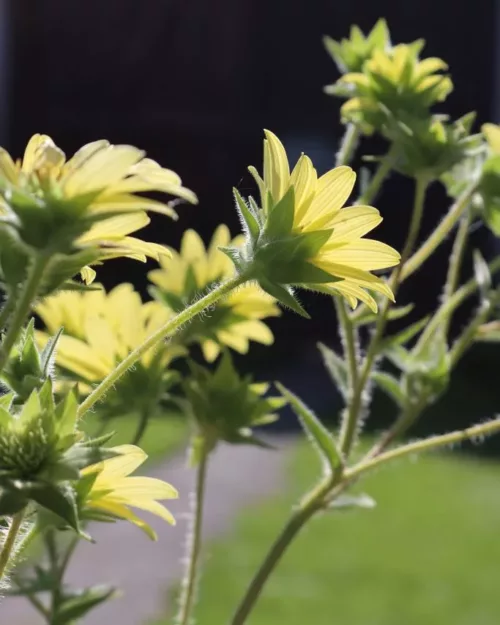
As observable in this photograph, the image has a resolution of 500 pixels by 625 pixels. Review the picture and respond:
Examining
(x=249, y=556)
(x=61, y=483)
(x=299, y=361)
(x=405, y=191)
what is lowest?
(x=299, y=361)

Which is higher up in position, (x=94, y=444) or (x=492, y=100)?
(x=94, y=444)

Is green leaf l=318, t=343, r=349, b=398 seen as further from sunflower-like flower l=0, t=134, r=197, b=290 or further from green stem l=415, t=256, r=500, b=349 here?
sunflower-like flower l=0, t=134, r=197, b=290

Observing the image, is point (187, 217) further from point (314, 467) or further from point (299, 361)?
point (314, 467)

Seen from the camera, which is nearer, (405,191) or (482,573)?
(482,573)

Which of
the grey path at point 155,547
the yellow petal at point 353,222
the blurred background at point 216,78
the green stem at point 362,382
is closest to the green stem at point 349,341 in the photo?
the green stem at point 362,382

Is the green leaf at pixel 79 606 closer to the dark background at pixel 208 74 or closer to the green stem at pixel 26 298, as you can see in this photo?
the green stem at pixel 26 298

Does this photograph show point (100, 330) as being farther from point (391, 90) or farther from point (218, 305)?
point (391, 90)

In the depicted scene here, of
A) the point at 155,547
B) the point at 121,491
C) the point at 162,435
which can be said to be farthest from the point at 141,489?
the point at 162,435

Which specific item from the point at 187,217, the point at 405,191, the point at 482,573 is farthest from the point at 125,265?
the point at 482,573

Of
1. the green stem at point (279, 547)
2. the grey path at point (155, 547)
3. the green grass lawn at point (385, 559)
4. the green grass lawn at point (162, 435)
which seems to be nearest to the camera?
the green stem at point (279, 547)
